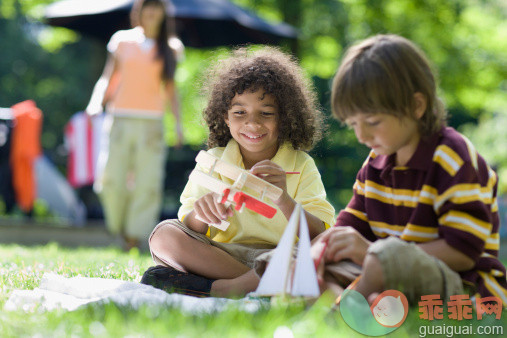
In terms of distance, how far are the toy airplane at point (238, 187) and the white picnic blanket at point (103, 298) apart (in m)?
0.40

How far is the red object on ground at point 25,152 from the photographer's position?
7773mm

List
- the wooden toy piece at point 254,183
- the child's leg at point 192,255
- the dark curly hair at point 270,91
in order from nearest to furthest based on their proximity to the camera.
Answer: the wooden toy piece at point 254,183 < the child's leg at point 192,255 < the dark curly hair at point 270,91

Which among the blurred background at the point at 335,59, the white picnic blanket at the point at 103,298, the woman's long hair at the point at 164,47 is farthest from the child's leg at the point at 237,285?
the blurred background at the point at 335,59

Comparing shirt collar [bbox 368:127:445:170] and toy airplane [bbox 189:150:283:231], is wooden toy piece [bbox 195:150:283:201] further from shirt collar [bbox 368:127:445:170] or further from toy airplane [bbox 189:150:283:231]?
shirt collar [bbox 368:127:445:170]

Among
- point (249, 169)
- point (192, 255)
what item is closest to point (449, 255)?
point (192, 255)

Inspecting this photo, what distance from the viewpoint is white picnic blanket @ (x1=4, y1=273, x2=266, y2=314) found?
2.08 metres

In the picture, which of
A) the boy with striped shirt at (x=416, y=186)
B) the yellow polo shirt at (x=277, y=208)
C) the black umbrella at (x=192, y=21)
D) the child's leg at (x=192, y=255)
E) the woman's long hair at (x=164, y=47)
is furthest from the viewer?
the black umbrella at (x=192, y=21)

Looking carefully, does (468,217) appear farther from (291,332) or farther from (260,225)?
(260,225)

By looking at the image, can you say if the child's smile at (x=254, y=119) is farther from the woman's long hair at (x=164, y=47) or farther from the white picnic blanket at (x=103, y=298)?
the woman's long hair at (x=164, y=47)

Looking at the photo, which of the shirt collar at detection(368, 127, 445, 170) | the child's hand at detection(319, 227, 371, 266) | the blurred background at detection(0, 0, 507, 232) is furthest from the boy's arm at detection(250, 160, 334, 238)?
the blurred background at detection(0, 0, 507, 232)

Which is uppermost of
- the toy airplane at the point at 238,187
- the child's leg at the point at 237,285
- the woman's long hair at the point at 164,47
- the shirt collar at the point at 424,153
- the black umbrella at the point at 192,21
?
the black umbrella at the point at 192,21

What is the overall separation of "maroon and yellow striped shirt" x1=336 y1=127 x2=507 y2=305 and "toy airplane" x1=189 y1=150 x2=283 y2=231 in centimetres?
37

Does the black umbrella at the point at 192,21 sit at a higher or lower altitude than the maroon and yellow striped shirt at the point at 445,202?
higher

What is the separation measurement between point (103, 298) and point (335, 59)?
542 inches
